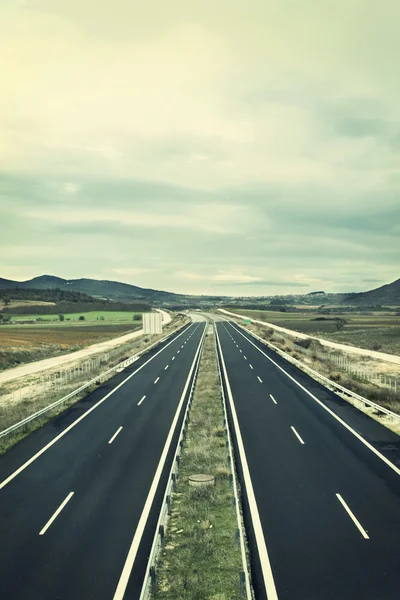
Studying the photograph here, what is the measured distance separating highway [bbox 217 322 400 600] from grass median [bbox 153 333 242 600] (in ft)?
2.31

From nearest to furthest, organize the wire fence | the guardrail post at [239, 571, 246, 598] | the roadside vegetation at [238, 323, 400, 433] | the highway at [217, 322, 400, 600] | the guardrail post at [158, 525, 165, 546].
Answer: the guardrail post at [239, 571, 246, 598] → the highway at [217, 322, 400, 600] → the guardrail post at [158, 525, 165, 546] → the roadside vegetation at [238, 323, 400, 433] → the wire fence

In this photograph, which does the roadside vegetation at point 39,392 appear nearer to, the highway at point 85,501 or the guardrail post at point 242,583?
the highway at point 85,501

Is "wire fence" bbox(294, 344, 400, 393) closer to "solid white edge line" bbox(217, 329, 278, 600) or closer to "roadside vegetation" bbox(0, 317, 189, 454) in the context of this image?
"solid white edge line" bbox(217, 329, 278, 600)

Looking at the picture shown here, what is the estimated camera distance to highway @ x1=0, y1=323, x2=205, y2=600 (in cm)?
1106

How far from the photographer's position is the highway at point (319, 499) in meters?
11.0


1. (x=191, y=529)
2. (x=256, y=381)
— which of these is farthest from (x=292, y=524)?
(x=256, y=381)

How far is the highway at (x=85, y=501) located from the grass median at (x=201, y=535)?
0.72 meters

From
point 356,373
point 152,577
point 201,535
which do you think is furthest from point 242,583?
point 356,373

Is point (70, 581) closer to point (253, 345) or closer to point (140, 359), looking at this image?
point (140, 359)

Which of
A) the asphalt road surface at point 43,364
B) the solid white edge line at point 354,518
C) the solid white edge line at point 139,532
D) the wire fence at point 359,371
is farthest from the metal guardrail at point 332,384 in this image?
the asphalt road surface at point 43,364

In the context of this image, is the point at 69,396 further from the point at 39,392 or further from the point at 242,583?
the point at 242,583

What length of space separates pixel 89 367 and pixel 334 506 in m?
39.4

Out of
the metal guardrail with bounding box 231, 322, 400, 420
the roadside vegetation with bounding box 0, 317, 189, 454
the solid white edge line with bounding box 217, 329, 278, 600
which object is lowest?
the roadside vegetation with bounding box 0, 317, 189, 454

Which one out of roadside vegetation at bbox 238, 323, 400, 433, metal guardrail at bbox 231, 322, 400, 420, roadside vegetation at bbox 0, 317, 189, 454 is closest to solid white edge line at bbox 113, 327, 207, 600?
roadside vegetation at bbox 0, 317, 189, 454
